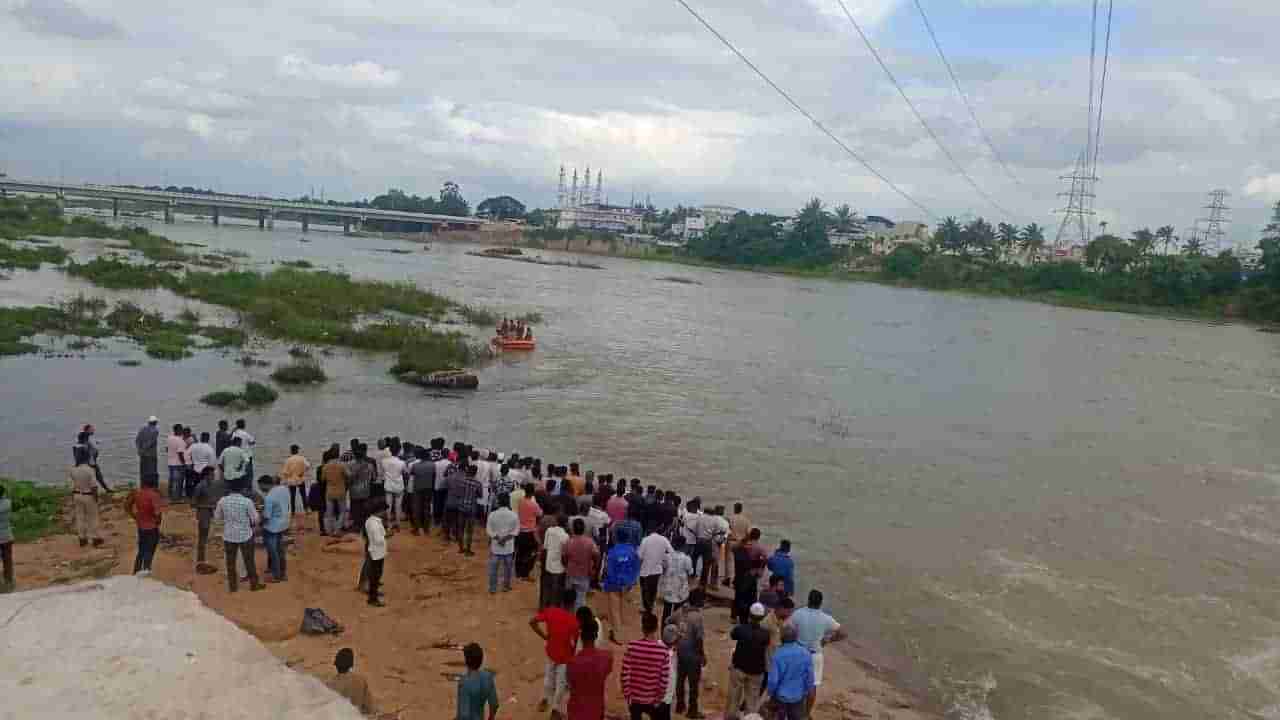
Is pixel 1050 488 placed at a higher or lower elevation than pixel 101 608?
lower

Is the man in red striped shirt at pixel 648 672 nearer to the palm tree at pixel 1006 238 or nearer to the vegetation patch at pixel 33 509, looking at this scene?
the vegetation patch at pixel 33 509

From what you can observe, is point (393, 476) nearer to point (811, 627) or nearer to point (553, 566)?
point (553, 566)

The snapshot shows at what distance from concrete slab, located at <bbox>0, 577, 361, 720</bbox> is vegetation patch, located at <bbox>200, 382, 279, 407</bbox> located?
17.2 metres

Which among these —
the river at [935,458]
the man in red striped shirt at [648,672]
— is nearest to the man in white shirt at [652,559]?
the man in red striped shirt at [648,672]

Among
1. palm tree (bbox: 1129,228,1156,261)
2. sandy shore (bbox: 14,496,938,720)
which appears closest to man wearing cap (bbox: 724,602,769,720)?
sandy shore (bbox: 14,496,938,720)

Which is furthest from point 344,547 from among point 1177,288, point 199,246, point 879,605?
point 1177,288

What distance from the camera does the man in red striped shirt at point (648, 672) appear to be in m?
8.28

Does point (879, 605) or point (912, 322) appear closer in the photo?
point (879, 605)

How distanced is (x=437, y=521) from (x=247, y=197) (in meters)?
164

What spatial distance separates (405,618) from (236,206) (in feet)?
504

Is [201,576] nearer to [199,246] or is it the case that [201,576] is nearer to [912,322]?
[912,322]

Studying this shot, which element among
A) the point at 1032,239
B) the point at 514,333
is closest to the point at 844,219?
the point at 1032,239

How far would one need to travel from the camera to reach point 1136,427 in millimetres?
34219

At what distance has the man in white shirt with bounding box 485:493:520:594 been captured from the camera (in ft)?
37.9
